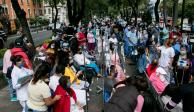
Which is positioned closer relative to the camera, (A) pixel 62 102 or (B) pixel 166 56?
(A) pixel 62 102

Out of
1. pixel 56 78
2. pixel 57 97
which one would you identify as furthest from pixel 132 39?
pixel 57 97

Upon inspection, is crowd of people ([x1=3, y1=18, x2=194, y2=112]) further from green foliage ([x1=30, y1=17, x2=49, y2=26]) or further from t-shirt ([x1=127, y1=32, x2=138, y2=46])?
green foliage ([x1=30, y1=17, x2=49, y2=26])

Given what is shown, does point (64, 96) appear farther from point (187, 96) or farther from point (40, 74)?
point (187, 96)

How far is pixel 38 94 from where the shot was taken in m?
6.12

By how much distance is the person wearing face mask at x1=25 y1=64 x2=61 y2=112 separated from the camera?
611 centimetres

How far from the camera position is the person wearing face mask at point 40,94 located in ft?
20.0

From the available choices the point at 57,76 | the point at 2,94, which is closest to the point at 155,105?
the point at 57,76

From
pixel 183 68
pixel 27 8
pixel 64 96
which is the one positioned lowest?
pixel 183 68

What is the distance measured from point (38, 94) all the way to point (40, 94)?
0.11ft

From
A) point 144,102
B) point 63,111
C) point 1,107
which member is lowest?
point 1,107

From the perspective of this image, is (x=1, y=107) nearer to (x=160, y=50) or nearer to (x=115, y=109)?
(x=160, y=50)

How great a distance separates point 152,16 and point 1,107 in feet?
103

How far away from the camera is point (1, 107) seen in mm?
9930

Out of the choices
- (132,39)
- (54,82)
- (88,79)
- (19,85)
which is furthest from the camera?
(132,39)
